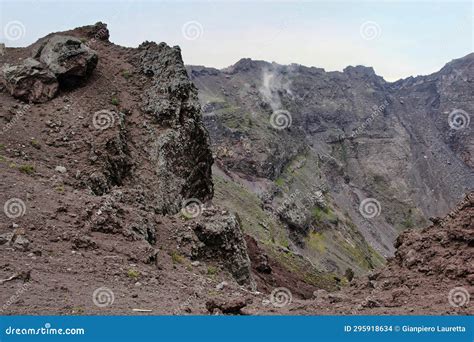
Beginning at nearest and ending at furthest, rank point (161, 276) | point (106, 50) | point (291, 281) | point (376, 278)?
point (376, 278) < point (161, 276) < point (106, 50) < point (291, 281)

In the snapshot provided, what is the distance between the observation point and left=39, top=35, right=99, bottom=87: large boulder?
86.0 feet

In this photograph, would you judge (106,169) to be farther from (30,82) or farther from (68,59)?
(68,59)

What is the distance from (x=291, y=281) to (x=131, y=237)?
25977 mm

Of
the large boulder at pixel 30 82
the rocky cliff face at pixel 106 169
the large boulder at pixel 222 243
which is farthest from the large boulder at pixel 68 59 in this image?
the large boulder at pixel 222 243

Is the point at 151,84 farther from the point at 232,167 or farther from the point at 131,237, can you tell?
the point at 232,167

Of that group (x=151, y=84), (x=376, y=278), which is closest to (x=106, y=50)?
(x=151, y=84)

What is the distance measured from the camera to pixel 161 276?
55.1ft

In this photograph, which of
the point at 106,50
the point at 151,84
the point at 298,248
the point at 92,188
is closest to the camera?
the point at 92,188

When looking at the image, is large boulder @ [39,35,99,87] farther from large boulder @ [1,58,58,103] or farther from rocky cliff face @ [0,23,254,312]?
large boulder @ [1,58,58,103]

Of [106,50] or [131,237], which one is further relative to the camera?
[106,50]

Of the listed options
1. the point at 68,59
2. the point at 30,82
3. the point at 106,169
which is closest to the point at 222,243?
the point at 106,169

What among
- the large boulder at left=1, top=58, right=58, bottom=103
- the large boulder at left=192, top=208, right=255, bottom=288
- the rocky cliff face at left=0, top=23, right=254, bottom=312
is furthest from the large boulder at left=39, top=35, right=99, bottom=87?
the large boulder at left=192, top=208, right=255, bottom=288

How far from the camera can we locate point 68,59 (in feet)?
86.9

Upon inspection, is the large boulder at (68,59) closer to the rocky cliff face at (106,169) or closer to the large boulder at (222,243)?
the rocky cliff face at (106,169)
